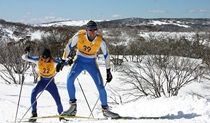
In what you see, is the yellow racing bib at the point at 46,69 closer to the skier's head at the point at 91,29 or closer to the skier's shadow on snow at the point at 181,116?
the skier's head at the point at 91,29

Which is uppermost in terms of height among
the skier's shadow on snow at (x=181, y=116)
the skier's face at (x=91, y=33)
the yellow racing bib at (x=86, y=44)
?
the skier's face at (x=91, y=33)

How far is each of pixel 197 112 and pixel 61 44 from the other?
46769 millimetres

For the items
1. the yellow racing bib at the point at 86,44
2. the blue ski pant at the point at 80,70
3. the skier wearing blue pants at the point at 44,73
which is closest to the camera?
the yellow racing bib at the point at 86,44

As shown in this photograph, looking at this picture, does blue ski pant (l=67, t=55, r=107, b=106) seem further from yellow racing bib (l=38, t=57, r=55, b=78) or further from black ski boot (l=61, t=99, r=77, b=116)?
A: yellow racing bib (l=38, t=57, r=55, b=78)

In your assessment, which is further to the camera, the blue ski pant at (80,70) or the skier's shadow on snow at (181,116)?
the blue ski pant at (80,70)

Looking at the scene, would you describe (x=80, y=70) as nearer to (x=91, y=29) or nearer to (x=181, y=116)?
(x=91, y=29)

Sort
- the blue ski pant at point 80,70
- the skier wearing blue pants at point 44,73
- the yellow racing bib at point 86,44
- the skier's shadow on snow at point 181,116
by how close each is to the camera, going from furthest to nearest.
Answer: the skier wearing blue pants at point 44,73, the blue ski pant at point 80,70, the yellow racing bib at point 86,44, the skier's shadow on snow at point 181,116

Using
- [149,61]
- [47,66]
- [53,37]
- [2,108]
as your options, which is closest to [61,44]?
[53,37]

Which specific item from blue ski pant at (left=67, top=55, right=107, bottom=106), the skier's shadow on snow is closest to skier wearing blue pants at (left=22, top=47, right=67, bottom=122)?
blue ski pant at (left=67, top=55, right=107, bottom=106)

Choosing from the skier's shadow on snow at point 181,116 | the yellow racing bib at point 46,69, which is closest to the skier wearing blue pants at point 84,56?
the skier's shadow on snow at point 181,116

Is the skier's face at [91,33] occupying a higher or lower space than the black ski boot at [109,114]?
higher

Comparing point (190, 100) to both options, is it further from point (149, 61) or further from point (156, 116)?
point (149, 61)

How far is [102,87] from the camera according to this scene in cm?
654

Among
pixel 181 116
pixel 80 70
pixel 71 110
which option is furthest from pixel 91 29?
pixel 181 116
